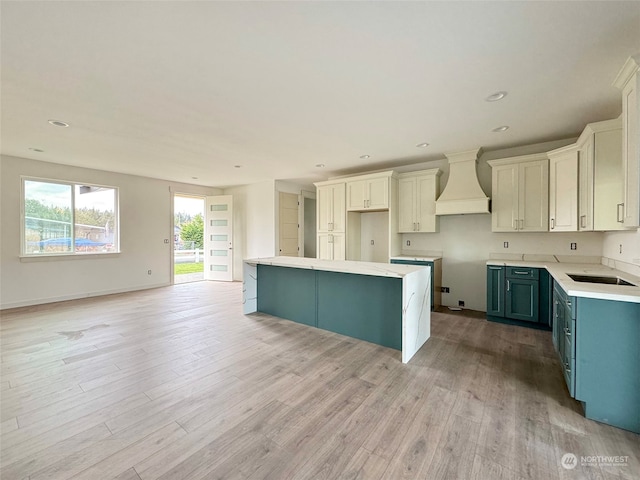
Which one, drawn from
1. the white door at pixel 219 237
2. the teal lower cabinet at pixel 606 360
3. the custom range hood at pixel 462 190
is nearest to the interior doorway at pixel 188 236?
the white door at pixel 219 237

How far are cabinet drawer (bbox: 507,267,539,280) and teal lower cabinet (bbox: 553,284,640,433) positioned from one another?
1.92 metres

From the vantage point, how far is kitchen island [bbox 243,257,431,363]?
2965 millimetres

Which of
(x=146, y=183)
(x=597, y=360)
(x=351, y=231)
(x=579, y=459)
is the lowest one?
(x=579, y=459)

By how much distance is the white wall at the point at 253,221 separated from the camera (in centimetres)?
696

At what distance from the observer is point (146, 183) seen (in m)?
6.45

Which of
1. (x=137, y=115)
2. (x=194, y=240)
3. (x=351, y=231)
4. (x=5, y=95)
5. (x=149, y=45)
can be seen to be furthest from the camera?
(x=194, y=240)

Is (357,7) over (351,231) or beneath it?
over

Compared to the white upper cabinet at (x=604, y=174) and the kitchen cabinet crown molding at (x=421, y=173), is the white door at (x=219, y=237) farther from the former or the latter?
the white upper cabinet at (x=604, y=174)

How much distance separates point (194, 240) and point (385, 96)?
1249 centimetres

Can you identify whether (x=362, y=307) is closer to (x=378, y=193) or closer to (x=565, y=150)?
(x=378, y=193)

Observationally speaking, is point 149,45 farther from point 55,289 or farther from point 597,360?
point 55,289

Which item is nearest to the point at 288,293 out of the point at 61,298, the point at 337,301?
the point at 337,301

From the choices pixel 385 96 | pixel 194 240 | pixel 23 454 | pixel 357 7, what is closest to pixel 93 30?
pixel 357 7

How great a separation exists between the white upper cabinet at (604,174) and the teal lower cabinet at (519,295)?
0.94m
